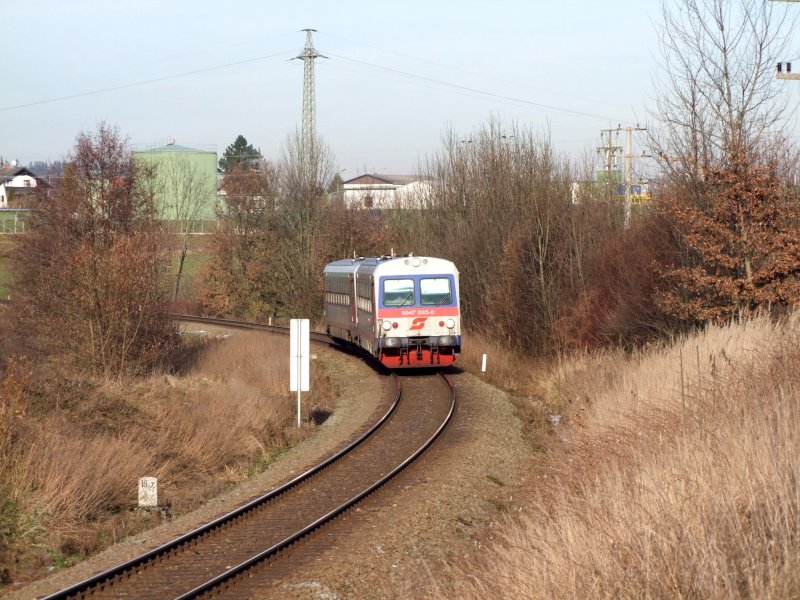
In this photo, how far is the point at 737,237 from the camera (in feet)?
58.1

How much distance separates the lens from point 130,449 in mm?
13828

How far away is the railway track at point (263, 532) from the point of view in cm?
884

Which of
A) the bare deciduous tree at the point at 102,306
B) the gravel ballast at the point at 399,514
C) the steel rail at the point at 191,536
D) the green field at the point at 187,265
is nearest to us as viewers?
the steel rail at the point at 191,536

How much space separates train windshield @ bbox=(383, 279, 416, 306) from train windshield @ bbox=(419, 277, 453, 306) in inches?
13.1

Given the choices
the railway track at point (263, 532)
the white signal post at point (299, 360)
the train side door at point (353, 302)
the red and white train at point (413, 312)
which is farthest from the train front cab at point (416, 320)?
the railway track at point (263, 532)

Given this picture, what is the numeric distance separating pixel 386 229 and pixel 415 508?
119ft

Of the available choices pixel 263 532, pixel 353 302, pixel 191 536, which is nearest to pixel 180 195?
pixel 353 302

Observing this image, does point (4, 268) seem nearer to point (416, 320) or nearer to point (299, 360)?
point (416, 320)

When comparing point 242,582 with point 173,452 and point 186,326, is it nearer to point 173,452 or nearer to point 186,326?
point 173,452

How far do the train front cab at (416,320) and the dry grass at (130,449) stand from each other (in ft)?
6.80

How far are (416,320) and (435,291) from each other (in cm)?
94

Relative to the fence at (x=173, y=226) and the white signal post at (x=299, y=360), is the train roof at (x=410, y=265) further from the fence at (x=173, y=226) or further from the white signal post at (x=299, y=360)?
the fence at (x=173, y=226)

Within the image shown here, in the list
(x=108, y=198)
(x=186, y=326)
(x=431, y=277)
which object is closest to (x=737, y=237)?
(x=431, y=277)

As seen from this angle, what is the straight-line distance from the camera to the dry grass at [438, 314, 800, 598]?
500 cm
